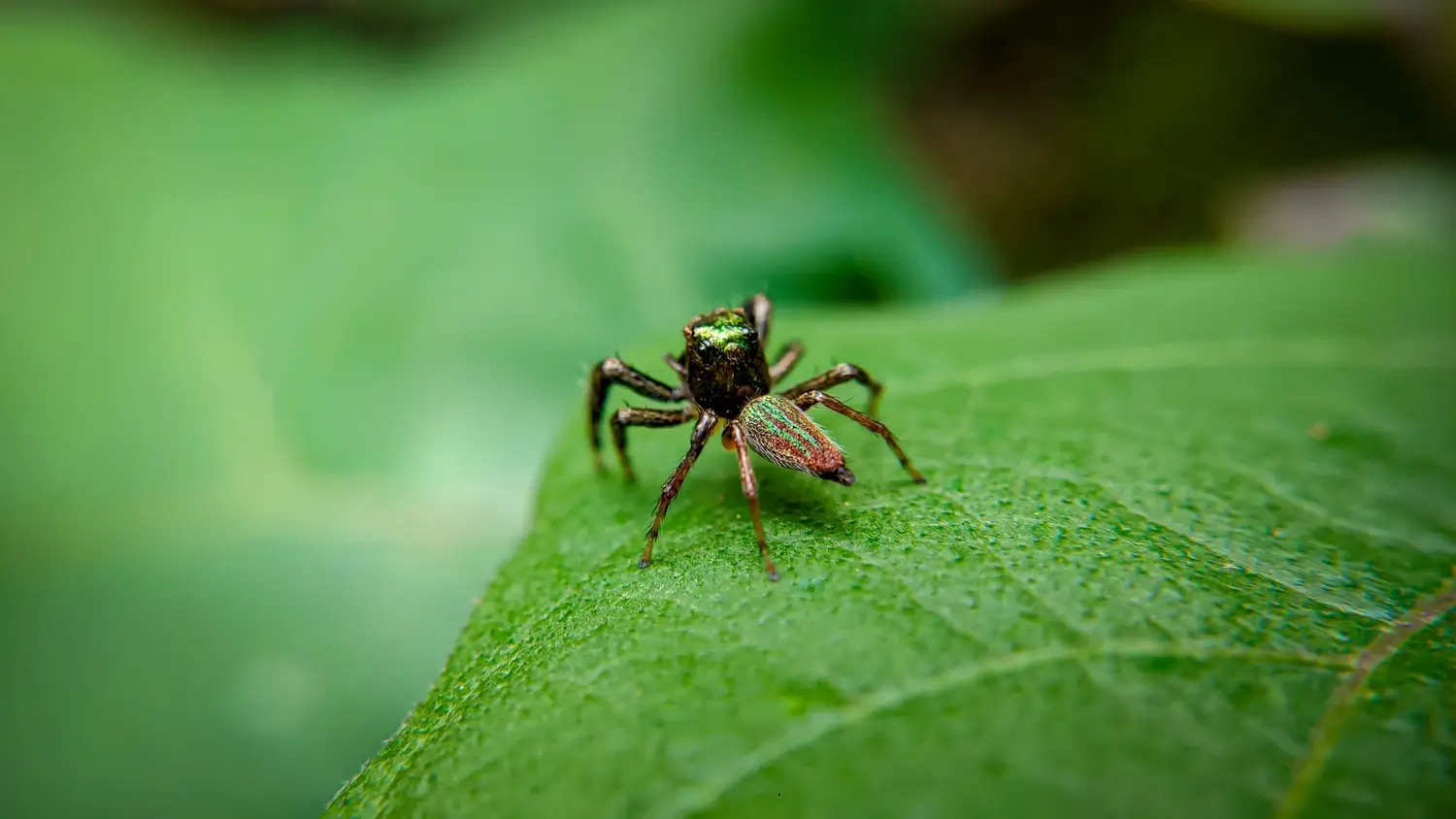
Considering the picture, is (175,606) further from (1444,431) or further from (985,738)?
(1444,431)

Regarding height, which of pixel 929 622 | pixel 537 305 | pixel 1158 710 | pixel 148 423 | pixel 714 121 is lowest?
pixel 1158 710

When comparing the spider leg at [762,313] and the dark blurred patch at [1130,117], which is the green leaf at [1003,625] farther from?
the dark blurred patch at [1130,117]

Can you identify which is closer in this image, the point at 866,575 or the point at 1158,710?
the point at 1158,710

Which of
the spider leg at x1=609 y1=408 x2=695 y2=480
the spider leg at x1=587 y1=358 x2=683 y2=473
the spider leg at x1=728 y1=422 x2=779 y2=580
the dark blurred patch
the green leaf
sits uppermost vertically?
the dark blurred patch

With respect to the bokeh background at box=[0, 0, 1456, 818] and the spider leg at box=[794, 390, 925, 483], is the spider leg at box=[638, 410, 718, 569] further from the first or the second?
the bokeh background at box=[0, 0, 1456, 818]

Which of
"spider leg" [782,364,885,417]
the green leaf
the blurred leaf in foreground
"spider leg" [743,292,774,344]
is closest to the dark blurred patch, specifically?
the blurred leaf in foreground

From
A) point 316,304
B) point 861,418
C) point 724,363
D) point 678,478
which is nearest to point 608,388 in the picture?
point 724,363

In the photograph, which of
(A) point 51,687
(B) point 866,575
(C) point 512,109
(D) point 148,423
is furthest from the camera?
(C) point 512,109

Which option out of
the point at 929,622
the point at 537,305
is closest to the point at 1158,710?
the point at 929,622
